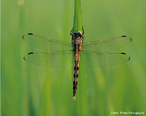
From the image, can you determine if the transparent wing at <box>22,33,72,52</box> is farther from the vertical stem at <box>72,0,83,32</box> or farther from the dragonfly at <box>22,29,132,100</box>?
the vertical stem at <box>72,0,83,32</box>

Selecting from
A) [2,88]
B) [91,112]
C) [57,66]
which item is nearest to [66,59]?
[57,66]

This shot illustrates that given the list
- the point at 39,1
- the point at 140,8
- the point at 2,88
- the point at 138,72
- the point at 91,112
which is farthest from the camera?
the point at 39,1

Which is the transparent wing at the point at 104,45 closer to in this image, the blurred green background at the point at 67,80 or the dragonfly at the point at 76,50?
the dragonfly at the point at 76,50

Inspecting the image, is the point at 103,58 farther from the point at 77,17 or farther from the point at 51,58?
the point at 77,17

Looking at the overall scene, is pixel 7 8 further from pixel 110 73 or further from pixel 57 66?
pixel 110 73

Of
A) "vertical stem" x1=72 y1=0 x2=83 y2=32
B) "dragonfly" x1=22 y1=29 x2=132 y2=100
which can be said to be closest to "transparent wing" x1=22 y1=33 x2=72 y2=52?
"dragonfly" x1=22 y1=29 x2=132 y2=100

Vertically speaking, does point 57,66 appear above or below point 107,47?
below

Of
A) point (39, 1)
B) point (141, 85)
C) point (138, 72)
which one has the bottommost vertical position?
point (141, 85)

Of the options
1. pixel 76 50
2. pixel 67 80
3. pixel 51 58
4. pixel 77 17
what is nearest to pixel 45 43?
pixel 51 58
